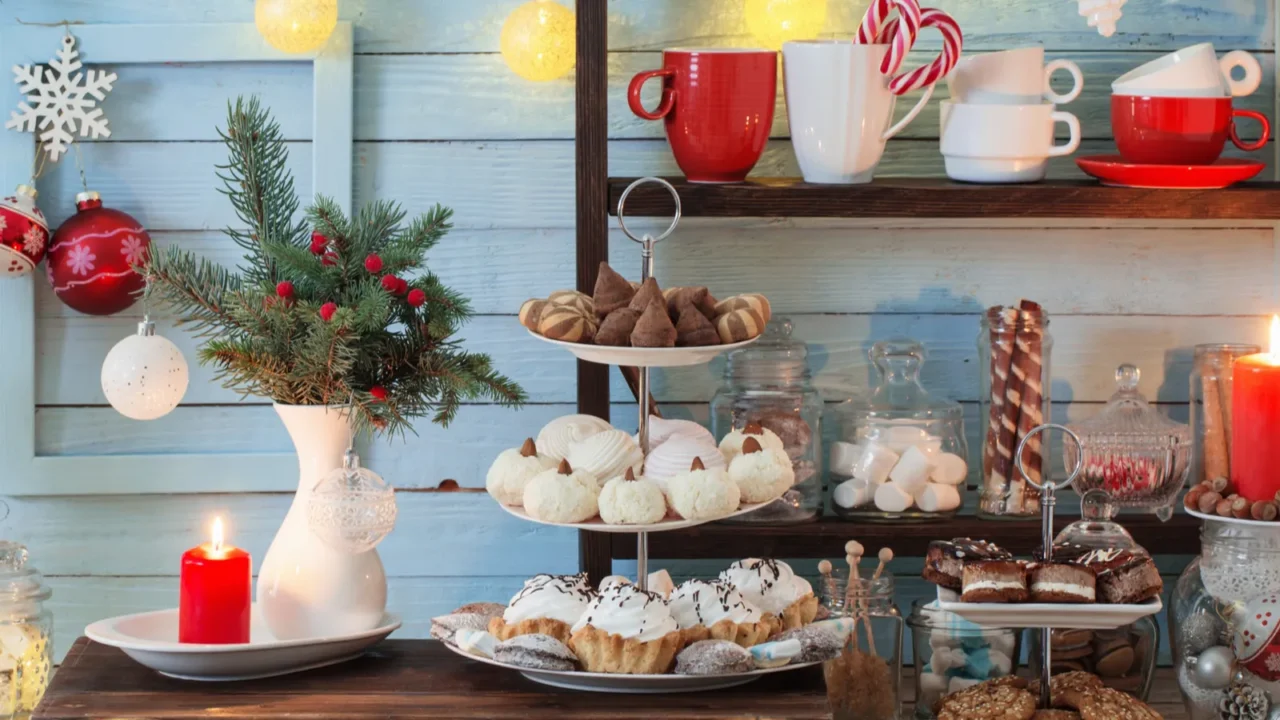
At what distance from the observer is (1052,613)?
1159mm

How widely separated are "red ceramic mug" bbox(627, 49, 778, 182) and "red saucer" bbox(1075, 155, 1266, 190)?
0.33 meters

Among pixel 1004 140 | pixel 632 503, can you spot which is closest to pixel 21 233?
pixel 632 503

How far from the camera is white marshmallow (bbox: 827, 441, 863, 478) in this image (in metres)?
1.41

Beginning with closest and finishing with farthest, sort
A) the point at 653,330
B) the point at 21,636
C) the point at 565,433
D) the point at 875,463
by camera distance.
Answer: the point at 653,330 → the point at 565,433 → the point at 21,636 → the point at 875,463

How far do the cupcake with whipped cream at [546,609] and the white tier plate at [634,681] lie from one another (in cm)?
3

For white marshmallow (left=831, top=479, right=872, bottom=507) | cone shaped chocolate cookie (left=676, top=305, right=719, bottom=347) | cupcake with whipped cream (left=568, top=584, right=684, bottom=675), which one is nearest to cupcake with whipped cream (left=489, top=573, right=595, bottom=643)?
cupcake with whipped cream (left=568, top=584, right=684, bottom=675)

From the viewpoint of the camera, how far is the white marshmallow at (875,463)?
4.57ft

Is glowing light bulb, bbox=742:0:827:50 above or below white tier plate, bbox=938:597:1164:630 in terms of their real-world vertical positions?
above

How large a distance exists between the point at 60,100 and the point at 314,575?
0.61m

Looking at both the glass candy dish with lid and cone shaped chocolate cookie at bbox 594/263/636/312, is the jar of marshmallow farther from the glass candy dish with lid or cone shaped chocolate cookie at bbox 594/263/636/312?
cone shaped chocolate cookie at bbox 594/263/636/312

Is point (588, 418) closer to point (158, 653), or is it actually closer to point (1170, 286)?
point (158, 653)

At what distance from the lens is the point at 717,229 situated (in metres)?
1.51

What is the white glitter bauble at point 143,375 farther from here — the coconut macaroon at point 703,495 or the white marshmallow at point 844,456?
the white marshmallow at point 844,456

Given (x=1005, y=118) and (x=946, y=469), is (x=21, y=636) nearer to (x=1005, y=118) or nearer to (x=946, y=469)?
(x=946, y=469)
